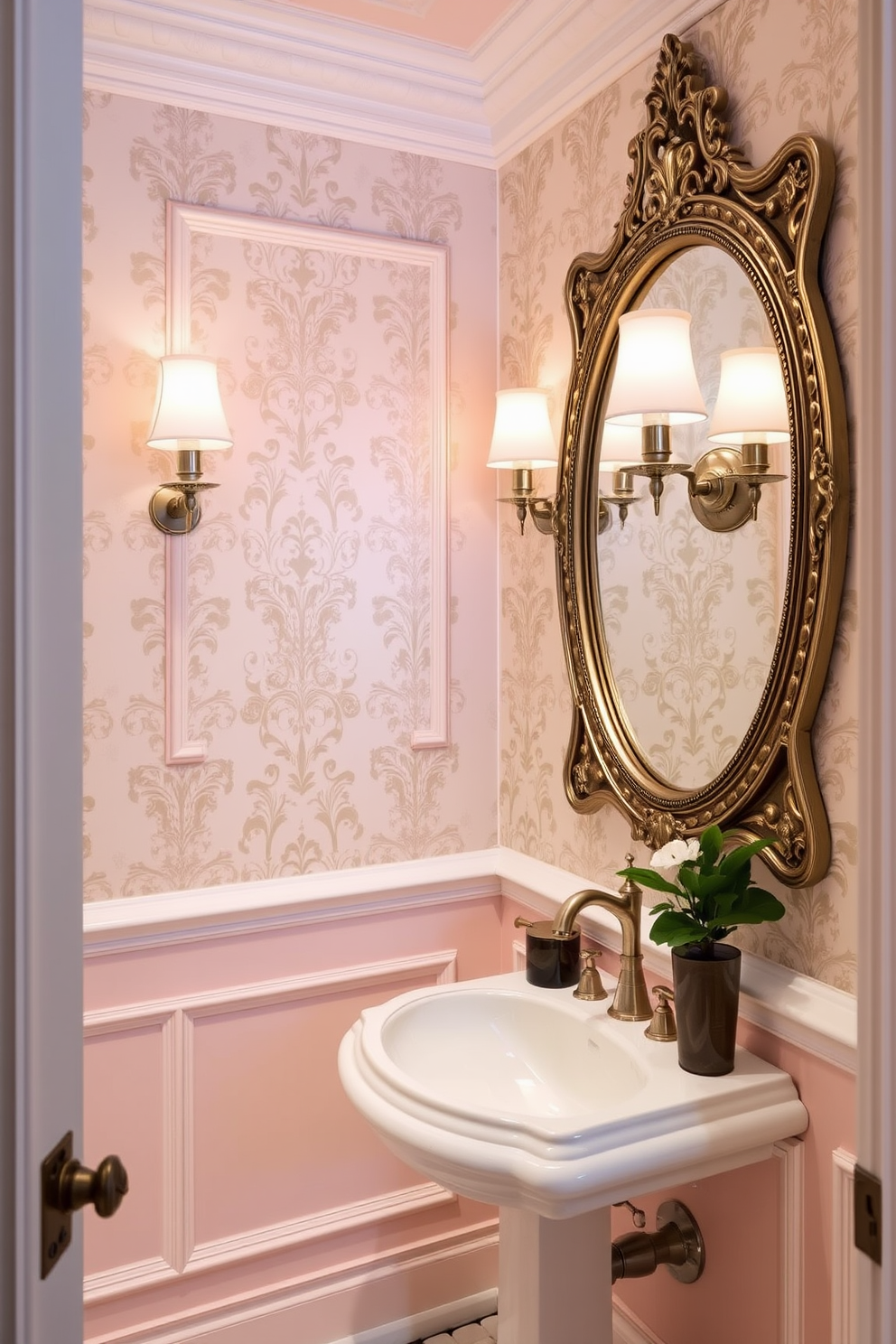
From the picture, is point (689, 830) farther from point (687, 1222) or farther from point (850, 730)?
point (687, 1222)

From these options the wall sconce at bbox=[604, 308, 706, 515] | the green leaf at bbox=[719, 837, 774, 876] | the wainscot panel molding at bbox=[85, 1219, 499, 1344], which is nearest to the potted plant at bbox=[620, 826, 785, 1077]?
the green leaf at bbox=[719, 837, 774, 876]

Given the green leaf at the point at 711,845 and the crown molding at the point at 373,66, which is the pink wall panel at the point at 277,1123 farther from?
the crown molding at the point at 373,66

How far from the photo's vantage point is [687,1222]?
168cm

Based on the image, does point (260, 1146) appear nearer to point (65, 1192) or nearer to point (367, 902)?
point (367, 902)

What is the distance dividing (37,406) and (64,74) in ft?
0.87

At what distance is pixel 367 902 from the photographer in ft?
7.15

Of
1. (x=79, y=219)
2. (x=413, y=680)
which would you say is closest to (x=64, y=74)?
(x=79, y=219)

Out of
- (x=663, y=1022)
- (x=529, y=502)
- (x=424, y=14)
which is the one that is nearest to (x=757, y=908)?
(x=663, y=1022)

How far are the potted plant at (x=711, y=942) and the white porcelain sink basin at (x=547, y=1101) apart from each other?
5 centimetres

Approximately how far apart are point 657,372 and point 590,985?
1025 millimetres

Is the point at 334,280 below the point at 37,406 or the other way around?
the other way around

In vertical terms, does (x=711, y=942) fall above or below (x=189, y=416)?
below

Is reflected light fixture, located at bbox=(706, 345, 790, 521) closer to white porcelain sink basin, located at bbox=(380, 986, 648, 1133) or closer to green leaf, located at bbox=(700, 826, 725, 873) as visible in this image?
green leaf, located at bbox=(700, 826, 725, 873)

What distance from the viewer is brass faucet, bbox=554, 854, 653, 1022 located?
1703mm
